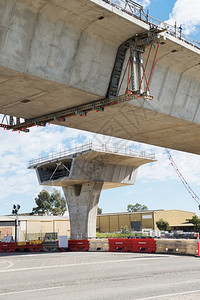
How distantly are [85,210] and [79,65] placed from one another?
38.8 m

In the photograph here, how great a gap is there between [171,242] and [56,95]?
10.9 meters

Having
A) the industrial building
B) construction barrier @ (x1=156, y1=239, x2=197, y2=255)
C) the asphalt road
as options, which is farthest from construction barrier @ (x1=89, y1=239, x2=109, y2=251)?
the industrial building

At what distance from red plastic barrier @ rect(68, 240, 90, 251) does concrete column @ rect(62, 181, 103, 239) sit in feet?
78.0

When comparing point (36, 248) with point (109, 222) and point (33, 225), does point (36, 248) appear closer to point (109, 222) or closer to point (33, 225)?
point (33, 225)

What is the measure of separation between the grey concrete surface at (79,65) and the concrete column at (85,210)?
2973cm

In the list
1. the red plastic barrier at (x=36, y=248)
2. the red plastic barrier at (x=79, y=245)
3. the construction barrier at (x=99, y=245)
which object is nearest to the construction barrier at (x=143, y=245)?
the construction barrier at (x=99, y=245)

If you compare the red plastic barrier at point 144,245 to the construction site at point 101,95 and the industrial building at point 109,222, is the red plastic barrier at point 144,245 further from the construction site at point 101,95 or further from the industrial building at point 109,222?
the industrial building at point 109,222

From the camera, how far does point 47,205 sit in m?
128

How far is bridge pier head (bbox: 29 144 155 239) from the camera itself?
166ft

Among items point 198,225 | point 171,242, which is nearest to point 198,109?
point 171,242

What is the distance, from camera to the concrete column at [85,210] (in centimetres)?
5325

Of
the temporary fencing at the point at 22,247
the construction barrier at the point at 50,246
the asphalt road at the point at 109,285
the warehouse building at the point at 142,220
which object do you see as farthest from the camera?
the warehouse building at the point at 142,220

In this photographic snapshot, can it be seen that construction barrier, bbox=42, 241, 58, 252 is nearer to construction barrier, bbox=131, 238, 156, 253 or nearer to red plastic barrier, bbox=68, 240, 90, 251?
red plastic barrier, bbox=68, 240, 90, 251

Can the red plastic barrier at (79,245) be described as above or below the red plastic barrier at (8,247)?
above
